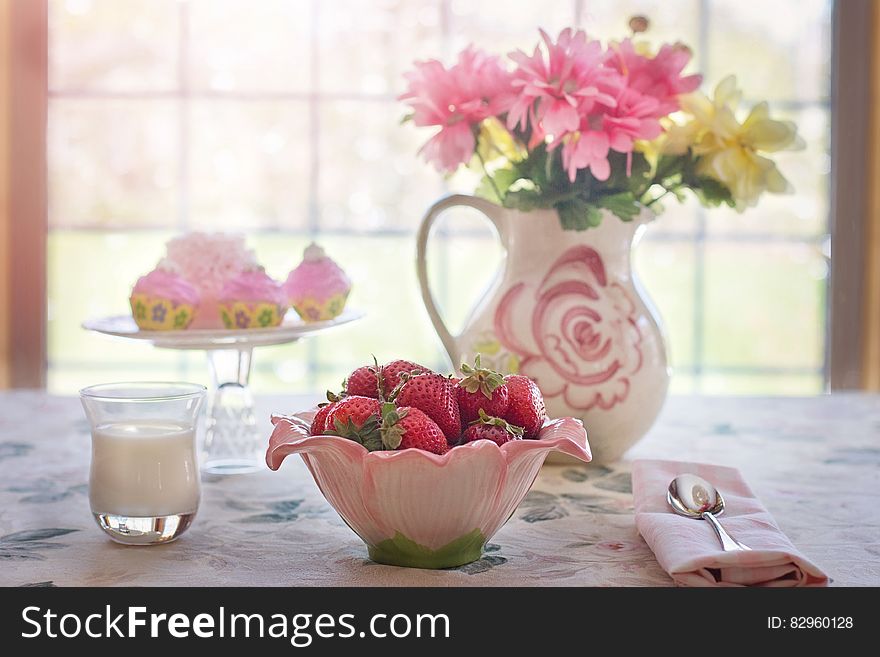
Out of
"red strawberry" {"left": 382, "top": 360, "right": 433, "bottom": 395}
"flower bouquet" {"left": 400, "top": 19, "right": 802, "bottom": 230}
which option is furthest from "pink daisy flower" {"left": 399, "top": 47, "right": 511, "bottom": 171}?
"red strawberry" {"left": 382, "top": 360, "right": 433, "bottom": 395}

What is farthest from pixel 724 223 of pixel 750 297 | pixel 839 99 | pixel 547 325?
pixel 547 325

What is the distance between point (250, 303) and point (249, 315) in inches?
0.4

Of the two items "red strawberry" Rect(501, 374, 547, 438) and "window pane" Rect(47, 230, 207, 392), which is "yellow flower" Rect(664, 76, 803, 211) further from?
"window pane" Rect(47, 230, 207, 392)

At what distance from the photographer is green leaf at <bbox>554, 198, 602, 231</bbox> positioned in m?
0.96

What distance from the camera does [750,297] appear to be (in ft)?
9.61

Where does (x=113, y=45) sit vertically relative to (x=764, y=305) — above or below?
above

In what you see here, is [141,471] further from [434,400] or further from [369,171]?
[369,171]

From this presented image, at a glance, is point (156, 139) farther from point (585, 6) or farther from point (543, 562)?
point (543, 562)

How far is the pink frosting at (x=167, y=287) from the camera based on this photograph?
0.96 m

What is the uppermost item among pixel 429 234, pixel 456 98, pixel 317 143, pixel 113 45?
pixel 113 45

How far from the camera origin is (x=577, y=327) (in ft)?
3.12

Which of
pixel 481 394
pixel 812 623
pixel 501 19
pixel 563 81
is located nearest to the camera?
pixel 812 623

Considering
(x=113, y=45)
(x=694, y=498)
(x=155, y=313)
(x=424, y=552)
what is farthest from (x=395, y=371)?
(x=113, y=45)

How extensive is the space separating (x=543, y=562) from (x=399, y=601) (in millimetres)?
130
